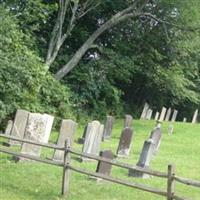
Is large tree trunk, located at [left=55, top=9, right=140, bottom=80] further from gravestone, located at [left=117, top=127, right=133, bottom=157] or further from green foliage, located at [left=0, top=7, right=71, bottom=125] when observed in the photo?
gravestone, located at [left=117, top=127, right=133, bottom=157]

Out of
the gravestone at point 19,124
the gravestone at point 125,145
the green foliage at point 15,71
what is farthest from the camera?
the green foliage at point 15,71

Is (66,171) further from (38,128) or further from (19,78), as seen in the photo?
(19,78)

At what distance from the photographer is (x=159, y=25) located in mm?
A: 30797

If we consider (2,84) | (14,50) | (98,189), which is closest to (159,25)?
(14,50)

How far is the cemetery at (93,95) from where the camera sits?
11391mm

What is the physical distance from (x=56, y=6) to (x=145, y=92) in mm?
13922

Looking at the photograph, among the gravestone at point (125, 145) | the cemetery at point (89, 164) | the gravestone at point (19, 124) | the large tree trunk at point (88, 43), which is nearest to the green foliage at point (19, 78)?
the cemetery at point (89, 164)

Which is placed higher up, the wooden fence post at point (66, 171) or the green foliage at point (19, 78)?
the green foliage at point (19, 78)

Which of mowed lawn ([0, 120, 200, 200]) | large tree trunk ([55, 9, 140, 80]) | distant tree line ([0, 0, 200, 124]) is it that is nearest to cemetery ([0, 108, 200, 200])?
mowed lawn ([0, 120, 200, 200])

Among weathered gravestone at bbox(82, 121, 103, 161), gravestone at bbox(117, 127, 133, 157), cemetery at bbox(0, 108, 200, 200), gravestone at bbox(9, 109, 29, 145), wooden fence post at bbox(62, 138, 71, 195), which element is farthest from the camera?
gravestone at bbox(117, 127, 133, 157)

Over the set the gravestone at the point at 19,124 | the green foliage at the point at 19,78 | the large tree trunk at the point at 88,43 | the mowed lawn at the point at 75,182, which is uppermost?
the large tree trunk at the point at 88,43

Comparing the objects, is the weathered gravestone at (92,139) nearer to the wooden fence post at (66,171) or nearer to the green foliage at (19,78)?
the wooden fence post at (66,171)

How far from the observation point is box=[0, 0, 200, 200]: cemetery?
37.4ft

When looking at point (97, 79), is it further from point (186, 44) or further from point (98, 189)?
point (98, 189)
